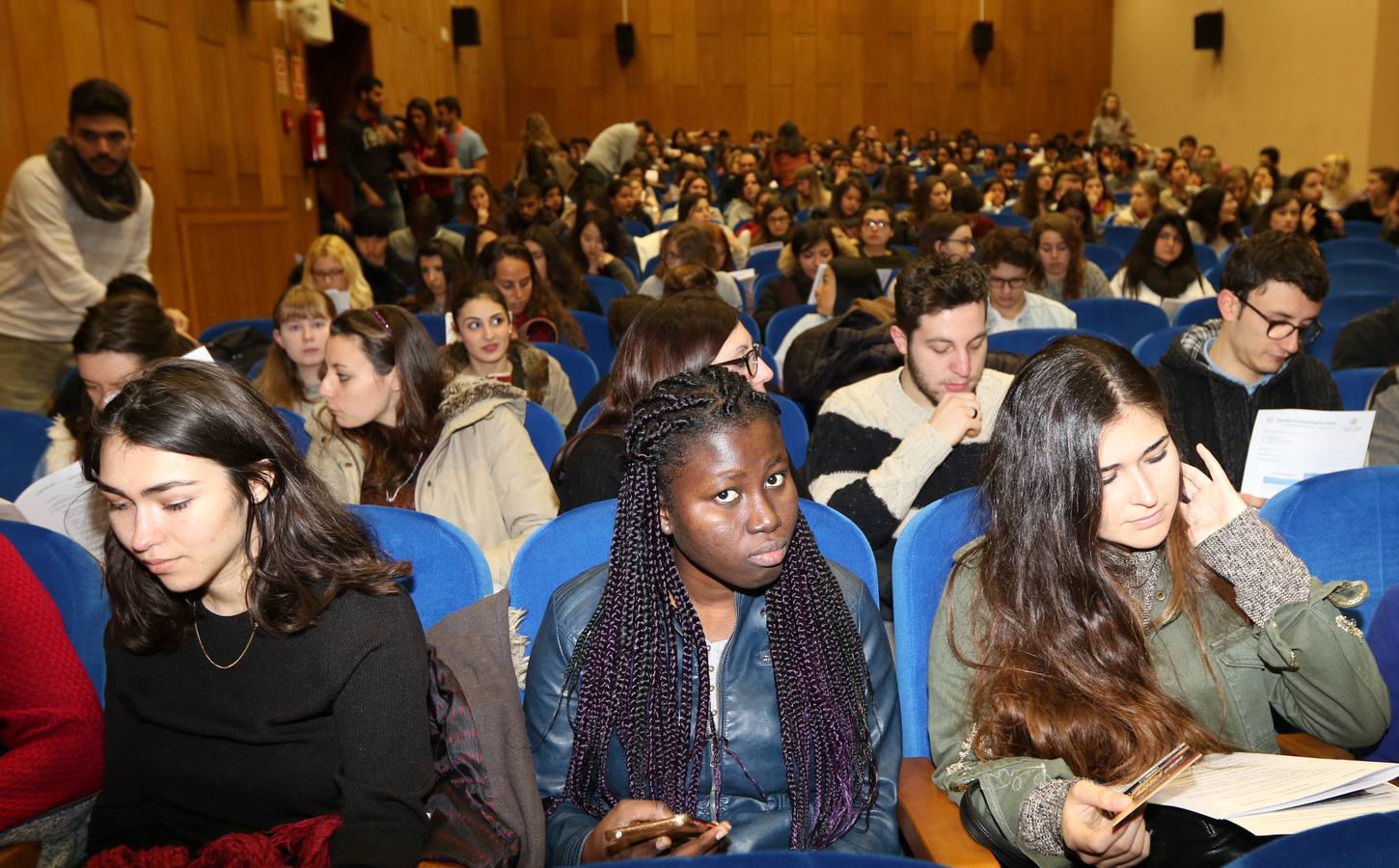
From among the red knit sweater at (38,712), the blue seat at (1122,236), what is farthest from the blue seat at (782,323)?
the blue seat at (1122,236)

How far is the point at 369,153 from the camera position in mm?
9055

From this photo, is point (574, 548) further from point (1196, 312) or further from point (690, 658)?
point (1196, 312)

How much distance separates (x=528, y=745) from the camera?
165cm

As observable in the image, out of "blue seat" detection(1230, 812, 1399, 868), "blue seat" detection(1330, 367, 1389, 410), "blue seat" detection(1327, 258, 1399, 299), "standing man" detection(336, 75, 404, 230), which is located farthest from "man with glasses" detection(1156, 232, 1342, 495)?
"standing man" detection(336, 75, 404, 230)

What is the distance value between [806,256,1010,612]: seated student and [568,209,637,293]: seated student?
12.3 feet

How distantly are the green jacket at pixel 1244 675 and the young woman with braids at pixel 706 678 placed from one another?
102 mm

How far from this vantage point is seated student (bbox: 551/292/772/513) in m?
2.39

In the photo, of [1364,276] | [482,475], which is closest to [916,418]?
[482,475]

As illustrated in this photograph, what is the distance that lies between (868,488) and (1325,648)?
1.12m

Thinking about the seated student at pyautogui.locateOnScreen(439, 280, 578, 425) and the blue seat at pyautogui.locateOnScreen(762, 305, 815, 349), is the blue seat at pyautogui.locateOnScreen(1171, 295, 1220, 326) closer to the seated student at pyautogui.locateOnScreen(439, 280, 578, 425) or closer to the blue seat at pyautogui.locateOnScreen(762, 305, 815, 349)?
the blue seat at pyautogui.locateOnScreen(762, 305, 815, 349)

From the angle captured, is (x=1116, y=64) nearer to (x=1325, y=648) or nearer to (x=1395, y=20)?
(x=1395, y=20)

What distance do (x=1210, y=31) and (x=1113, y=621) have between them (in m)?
15.7

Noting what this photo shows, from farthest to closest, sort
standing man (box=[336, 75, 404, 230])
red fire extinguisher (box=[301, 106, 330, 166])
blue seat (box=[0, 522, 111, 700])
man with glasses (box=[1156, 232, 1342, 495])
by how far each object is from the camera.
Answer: red fire extinguisher (box=[301, 106, 330, 166])
standing man (box=[336, 75, 404, 230])
man with glasses (box=[1156, 232, 1342, 495])
blue seat (box=[0, 522, 111, 700])

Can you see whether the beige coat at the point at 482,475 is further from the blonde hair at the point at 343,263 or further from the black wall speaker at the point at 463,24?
the black wall speaker at the point at 463,24
